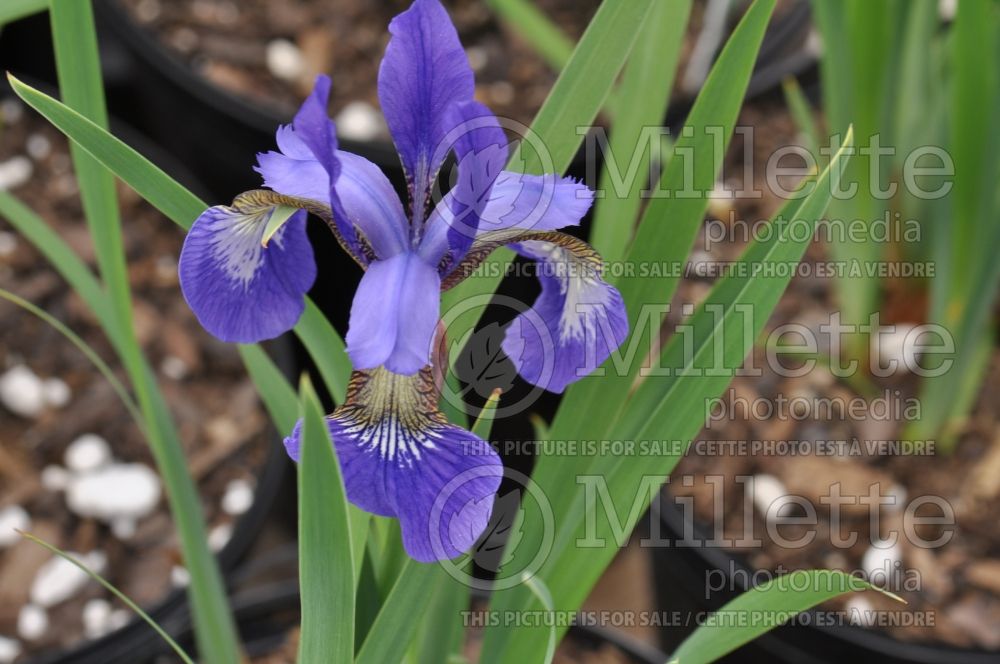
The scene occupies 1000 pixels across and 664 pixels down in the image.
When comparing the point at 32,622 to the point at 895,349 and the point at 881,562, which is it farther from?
the point at 895,349

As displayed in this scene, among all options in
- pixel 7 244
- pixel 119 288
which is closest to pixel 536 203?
pixel 119 288

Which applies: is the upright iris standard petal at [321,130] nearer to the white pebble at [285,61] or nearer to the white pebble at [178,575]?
the white pebble at [178,575]

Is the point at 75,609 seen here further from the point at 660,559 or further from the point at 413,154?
the point at 413,154

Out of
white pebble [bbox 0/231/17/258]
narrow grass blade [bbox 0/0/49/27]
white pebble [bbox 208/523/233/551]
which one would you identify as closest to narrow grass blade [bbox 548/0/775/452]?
narrow grass blade [bbox 0/0/49/27]

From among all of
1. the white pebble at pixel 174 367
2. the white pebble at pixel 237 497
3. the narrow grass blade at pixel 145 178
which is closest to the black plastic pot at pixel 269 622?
the white pebble at pixel 237 497

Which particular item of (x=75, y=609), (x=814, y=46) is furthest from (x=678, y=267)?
(x=814, y=46)

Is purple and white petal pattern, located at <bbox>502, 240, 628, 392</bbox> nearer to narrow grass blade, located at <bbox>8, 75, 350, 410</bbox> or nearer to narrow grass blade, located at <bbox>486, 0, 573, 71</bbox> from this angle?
narrow grass blade, located at <bbox>8, 75, 350, 410</bbox>
